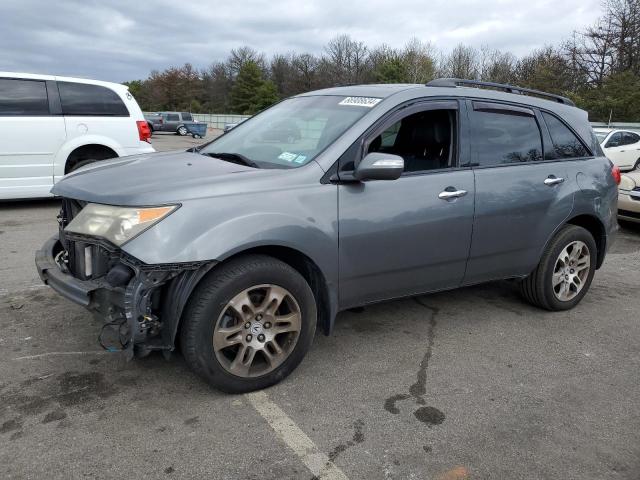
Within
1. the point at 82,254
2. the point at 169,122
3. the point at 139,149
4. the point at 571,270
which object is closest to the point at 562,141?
the point at 571,270

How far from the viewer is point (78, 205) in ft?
10.8

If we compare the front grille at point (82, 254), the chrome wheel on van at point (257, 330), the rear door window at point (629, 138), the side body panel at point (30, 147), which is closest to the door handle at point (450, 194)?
the chrome wheel on van at point (257, 330)

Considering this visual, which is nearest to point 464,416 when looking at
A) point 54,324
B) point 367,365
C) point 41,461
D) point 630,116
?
point 367,365

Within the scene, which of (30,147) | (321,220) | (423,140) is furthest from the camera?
(30,147)

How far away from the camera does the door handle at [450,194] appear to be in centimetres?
362

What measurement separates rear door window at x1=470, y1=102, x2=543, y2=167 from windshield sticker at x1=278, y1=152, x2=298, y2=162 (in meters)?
1.36

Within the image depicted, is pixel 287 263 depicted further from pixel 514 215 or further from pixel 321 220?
pixel 514 215

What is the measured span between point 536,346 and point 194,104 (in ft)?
263

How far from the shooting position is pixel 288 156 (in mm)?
3430

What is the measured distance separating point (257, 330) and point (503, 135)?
243 centimetres

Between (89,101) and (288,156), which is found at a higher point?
(89,101)

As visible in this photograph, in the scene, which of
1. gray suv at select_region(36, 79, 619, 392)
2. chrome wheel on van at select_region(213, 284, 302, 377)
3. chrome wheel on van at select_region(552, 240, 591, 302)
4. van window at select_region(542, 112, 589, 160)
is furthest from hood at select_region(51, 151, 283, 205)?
chrome wheel on van at select_region(552, 240, 591, 302)

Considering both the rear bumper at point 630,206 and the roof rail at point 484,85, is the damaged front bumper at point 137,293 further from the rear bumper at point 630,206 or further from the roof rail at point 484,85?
the rear bumper at point 630,206

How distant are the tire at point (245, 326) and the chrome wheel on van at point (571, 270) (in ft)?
7.95
